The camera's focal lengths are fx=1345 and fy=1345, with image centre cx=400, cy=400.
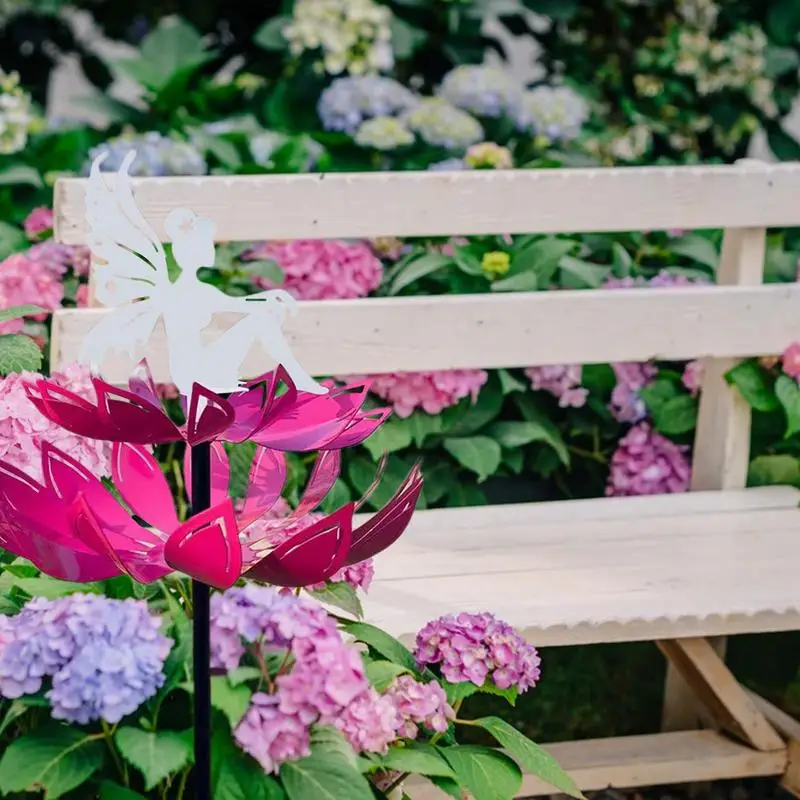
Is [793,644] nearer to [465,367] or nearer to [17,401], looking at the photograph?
[465,367]

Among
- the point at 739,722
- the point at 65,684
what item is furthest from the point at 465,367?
the point at 65,684

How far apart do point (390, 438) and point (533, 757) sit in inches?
45.3

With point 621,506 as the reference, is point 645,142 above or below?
above

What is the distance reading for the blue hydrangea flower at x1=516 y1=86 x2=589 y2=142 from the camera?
139 inches

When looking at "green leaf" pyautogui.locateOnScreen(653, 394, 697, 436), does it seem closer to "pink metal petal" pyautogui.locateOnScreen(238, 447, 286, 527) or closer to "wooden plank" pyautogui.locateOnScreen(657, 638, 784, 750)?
"wooden plank" pyautogui.locateOnScreen(657, 638, 784, 750)

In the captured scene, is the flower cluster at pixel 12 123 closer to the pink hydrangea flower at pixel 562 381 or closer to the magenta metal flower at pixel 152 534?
the pink hydrangea flower at pixel 562 381

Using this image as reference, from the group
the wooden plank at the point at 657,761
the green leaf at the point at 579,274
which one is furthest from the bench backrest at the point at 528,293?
the wooden plank at the point at 657,761

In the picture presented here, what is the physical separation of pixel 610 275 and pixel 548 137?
2.61ft

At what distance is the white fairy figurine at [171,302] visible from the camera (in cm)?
110

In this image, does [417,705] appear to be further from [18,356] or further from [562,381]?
[562,381]

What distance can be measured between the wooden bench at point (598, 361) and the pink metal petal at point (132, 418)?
2.68 ft

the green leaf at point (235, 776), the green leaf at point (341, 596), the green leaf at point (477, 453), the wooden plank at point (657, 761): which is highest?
the green leaf at point (341, 596)

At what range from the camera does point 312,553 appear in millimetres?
1108

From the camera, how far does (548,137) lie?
11.6 ft
